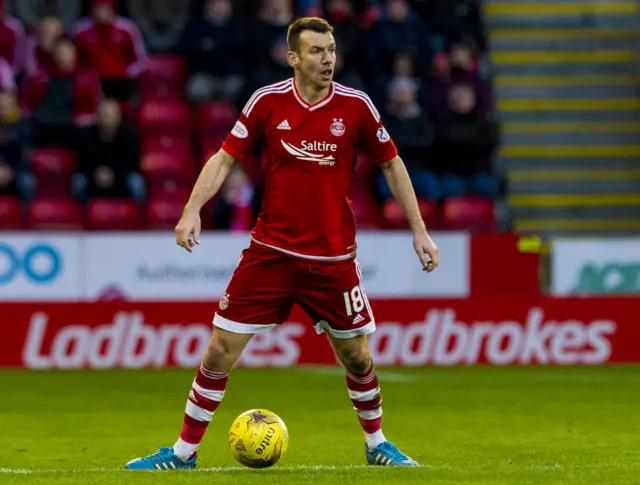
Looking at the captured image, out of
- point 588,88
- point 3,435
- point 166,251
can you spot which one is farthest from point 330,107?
point 588,88

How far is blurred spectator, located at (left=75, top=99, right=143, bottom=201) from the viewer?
1609cm

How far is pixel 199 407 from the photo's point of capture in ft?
23.1

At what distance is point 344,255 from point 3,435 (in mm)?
2986

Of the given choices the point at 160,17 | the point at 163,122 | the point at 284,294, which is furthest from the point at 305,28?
the point at 160,17

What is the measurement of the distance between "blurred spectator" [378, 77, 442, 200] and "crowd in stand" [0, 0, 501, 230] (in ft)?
0.05

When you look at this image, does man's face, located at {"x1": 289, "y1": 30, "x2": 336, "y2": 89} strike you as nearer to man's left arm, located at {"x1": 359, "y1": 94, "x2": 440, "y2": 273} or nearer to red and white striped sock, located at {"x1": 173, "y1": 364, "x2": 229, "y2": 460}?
man's left arm, located at {"x1": 359, "y1": 94, "x2": 440, "y2": 273}

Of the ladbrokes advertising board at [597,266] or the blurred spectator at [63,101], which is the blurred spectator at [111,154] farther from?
the ladbrokes advertising board at [597,266]

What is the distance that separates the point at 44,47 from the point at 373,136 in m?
10.8

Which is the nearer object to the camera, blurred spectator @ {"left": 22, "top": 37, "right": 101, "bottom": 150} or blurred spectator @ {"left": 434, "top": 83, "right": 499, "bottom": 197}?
blurred spectator @ {"left": 22, "top": 37, "right": 101, "bottom": 150}

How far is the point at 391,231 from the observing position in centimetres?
1559

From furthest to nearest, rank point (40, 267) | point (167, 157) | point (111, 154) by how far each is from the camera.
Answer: point (167, 157) → point (111, 154) → point (40, 267)

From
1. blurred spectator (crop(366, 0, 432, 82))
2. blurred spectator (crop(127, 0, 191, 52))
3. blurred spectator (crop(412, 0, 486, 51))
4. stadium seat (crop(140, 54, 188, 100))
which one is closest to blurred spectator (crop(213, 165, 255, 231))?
stadium seat (crop(140, 54, 188, 100))

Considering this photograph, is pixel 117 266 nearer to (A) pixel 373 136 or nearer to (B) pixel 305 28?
(A) pixel 373 136

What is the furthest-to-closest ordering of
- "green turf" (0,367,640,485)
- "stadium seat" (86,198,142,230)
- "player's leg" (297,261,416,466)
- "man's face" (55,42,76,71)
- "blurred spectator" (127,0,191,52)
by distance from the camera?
"blurred spectator" (127,0,191,52) → "man's face" (55,42,76,71) → "stadium seat" (86,198,142,230) → "player's leg" (297,261,416,466) → "green turf" (0,367,640,485)
